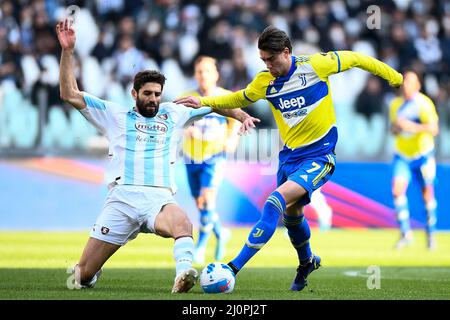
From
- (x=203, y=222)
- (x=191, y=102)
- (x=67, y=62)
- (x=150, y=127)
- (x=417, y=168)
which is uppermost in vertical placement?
(x=67, y=62)

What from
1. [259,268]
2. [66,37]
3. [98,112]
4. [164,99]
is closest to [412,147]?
[164,99]

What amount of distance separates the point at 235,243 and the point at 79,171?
11.4ft

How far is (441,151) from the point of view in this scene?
57.6 feet

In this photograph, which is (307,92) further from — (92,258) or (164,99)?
(164,99)

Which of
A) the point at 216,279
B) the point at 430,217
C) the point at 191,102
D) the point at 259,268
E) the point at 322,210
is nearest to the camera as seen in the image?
the point at 216,279

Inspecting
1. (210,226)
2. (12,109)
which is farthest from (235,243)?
(12,109)

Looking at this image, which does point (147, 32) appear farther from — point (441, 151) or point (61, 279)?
point (61, 279)

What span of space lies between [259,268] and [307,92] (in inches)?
142

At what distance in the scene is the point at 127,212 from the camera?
855 centimetres

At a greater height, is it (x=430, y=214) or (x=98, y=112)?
(x=98, y=112)

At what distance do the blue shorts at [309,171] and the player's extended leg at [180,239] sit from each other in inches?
38.6

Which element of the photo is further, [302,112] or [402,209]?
[402,209]

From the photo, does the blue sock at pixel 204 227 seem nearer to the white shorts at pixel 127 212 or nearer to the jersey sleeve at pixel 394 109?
the white shorts at pixel 127 212

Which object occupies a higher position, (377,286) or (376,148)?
(376,148)
